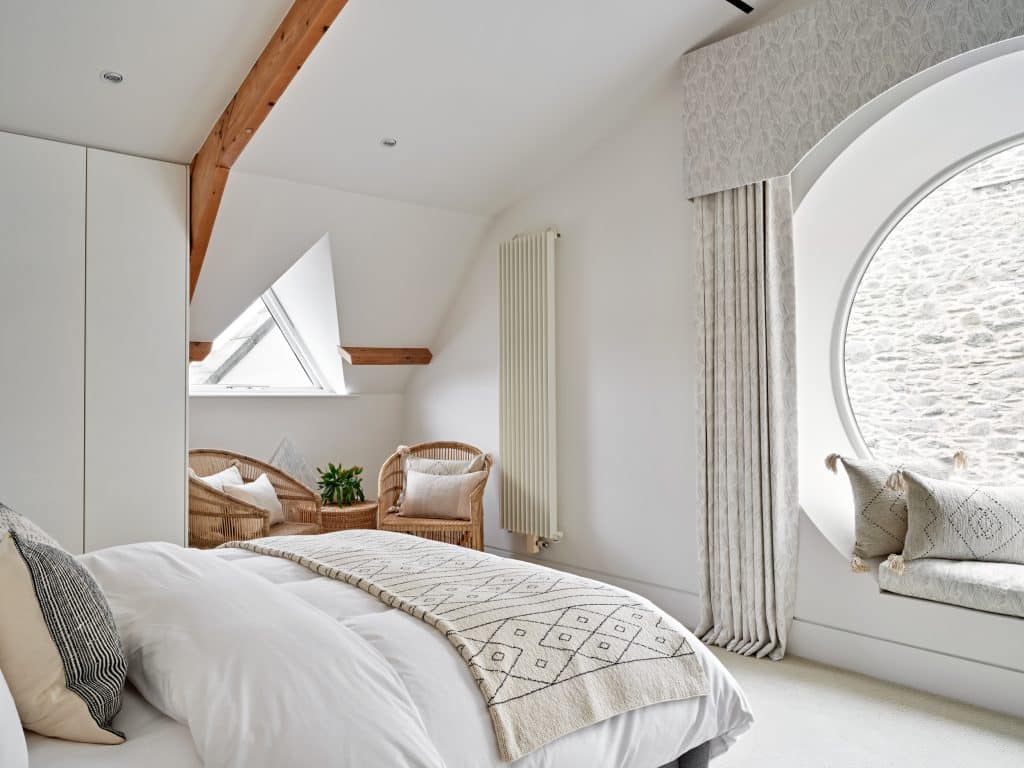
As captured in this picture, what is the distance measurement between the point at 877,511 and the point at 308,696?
2.63m

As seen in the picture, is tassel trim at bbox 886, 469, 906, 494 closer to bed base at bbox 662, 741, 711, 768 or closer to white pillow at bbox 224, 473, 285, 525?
bed base at bbox 662, 741, 711, 768

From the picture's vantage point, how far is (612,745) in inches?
66.0

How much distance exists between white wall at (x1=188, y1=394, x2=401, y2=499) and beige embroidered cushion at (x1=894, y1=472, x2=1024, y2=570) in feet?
12.2

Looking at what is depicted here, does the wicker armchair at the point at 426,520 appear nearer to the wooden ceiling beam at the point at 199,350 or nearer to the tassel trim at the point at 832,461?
the wooden ceiling beam at the point at 199,350

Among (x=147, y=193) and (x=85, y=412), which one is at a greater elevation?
(x=147, y=193)

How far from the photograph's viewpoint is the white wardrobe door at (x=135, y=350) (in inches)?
136

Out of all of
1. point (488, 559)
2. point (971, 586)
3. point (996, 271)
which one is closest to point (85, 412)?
point (488, 559)

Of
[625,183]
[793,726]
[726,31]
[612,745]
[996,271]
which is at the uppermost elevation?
[726,31]

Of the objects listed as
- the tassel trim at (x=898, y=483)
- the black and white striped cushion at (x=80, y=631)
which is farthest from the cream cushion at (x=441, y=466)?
the black and white striped cushion at (x=80, y=631)

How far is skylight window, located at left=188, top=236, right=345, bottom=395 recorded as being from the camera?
16.4 feet

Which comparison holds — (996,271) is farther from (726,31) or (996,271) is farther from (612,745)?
(612,745)

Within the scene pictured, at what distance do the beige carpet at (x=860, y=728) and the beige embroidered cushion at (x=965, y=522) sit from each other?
548 millimetres

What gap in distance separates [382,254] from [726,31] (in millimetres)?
2288

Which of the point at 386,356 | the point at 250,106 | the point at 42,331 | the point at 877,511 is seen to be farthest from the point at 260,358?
the point at 877,511
